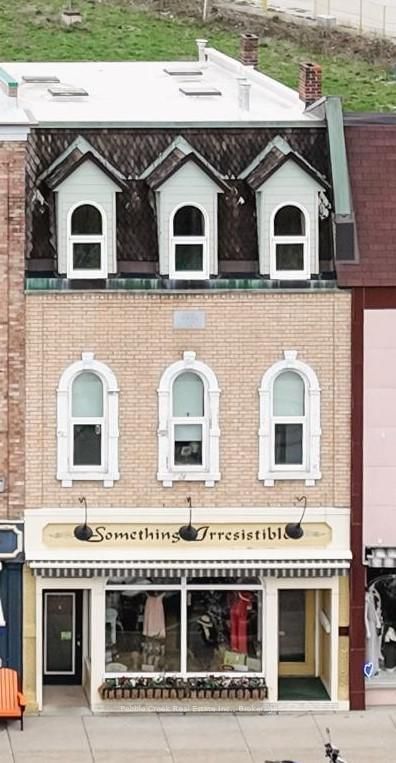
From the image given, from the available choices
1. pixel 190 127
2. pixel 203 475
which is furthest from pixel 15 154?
pixel 203 475

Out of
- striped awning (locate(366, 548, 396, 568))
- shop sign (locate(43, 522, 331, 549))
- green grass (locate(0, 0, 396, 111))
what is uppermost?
green grass (locate(0, 0, 396, 111))

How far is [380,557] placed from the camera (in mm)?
42594

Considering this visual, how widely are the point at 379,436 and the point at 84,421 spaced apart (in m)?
4.57

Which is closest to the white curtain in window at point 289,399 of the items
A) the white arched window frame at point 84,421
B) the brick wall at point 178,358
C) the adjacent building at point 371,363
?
the brick wall at point 178,358

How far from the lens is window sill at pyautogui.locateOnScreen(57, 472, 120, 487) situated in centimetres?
4216

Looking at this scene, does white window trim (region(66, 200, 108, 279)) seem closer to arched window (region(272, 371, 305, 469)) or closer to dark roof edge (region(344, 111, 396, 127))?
arched window (region(272, 371, 305, 469))

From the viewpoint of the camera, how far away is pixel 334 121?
4256 centimetres

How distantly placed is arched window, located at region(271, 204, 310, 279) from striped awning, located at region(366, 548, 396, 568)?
14.4ft

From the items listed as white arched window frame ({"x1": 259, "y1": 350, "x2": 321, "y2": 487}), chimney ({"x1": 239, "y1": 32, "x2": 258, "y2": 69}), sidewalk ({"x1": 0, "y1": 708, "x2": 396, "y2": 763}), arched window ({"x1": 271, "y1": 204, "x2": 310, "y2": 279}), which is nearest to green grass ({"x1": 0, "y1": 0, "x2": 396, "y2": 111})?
chimney ({"x1": 239, "y1": 32, "x2": 258, "y2": 69})

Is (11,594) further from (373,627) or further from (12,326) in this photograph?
(373,627)

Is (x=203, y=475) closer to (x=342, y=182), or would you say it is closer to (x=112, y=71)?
(x=342, y=182)

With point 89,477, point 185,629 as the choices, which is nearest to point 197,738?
point 185,629

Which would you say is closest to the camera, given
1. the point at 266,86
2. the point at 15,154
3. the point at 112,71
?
the point at 15,154

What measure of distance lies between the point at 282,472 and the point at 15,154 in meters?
6.34
